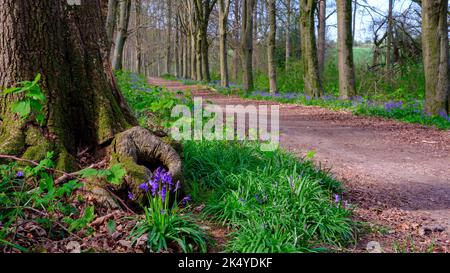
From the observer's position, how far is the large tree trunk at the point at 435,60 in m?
9.70

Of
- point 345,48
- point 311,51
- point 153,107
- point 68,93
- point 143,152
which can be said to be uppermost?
point 311,51

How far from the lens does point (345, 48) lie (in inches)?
507

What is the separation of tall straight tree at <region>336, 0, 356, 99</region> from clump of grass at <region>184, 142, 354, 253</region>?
344 inches

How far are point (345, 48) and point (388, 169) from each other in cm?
758

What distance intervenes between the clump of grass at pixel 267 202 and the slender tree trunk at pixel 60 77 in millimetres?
1127

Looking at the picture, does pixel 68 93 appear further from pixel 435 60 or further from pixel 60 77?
pixel 435 60

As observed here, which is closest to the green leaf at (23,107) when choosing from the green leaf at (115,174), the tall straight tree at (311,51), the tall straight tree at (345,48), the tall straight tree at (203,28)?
the green leaf at (115,174)

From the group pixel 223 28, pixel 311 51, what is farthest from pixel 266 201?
pixel 223 28

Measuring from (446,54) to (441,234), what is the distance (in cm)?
763

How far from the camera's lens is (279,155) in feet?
17.2

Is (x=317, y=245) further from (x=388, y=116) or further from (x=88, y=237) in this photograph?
(x=388, y=116)

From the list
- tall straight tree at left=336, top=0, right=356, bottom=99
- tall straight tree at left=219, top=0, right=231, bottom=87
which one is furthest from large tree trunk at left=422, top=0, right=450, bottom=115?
tall straight tree at left=219, top=0, right=231, bottom=87

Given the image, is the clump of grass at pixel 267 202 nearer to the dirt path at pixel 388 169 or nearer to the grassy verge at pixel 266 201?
Result: the grassy verge at pixel 266 201
